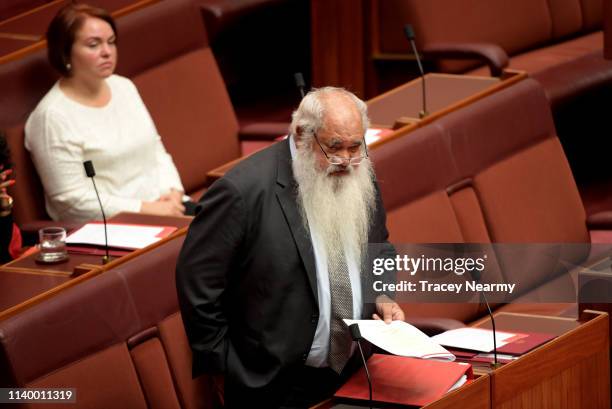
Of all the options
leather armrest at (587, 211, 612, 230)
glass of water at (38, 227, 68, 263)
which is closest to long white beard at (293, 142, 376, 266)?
glass of water at (38, 227, 68, 263)

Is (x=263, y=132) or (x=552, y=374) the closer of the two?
(x=552, y=374)

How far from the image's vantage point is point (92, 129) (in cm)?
255

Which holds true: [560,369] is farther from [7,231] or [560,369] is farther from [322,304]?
[7,231]

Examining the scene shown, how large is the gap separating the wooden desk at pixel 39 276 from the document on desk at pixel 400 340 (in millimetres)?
470

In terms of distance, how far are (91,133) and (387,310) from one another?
Answer: 955 mm

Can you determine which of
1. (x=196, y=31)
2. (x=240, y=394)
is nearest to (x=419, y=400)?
(x=240, y=394)

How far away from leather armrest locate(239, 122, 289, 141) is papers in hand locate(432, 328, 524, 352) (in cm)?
104

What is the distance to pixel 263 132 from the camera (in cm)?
295

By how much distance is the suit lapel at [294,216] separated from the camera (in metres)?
1.78

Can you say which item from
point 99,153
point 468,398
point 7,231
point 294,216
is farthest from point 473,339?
point 99,153

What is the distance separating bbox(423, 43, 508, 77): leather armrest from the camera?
318 cm

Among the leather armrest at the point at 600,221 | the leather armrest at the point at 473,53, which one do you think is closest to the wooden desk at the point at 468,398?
the leather armrest at the point at 600,221

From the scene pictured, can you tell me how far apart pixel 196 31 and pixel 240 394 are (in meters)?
1.33

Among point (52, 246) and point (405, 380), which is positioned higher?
point (52, 246)
